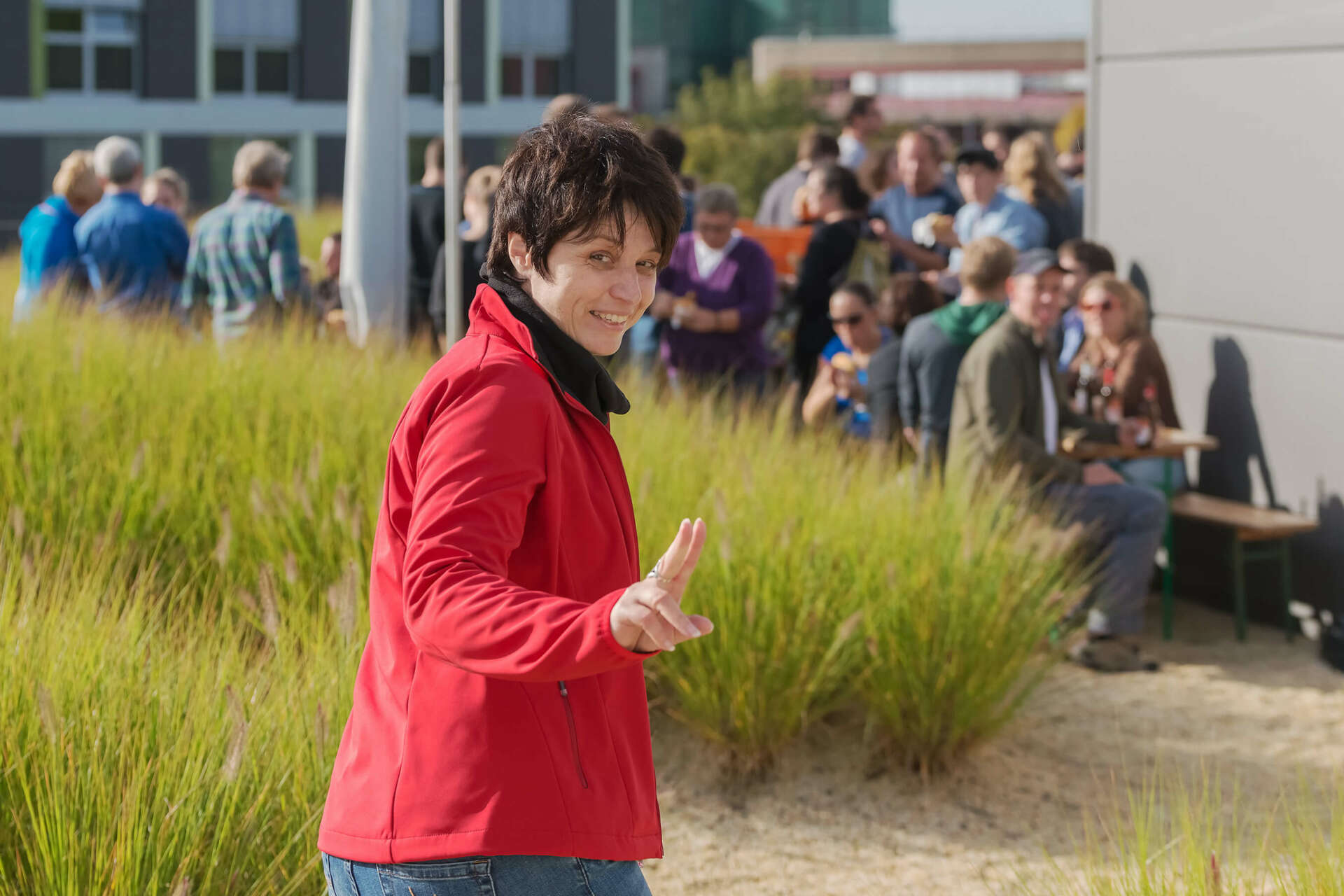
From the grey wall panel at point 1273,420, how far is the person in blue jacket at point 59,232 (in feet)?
18.2

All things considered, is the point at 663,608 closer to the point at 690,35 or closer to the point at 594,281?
the point at 594,281

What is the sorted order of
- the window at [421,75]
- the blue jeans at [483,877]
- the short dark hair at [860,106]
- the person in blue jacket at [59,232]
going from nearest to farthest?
the blue jeans at [483,877] → the person in blue jacket at [59,232] → the short dark hair at [860,106] → the window at [421,75]

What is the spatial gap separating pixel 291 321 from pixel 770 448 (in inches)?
108

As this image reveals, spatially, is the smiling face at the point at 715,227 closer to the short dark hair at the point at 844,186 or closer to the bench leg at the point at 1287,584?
the short dark hair at the point at 844,186

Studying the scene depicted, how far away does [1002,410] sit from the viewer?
20.0 ft

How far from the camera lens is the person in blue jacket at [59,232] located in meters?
8.30

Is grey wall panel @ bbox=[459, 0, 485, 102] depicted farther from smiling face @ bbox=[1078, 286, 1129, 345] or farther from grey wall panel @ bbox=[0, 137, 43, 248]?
smiling face @ bbox=[1078, 286, 1129, 345]

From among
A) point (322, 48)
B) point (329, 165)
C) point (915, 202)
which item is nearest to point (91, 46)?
point (322, 48)

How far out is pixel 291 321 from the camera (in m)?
7.50

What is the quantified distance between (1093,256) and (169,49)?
30.7 meters

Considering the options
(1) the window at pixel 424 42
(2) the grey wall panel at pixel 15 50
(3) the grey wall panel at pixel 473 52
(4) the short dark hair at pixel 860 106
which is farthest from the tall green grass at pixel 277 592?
(3) the grey wall panel at pixel 473 52

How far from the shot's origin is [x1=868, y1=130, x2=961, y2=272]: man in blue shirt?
8.51 m

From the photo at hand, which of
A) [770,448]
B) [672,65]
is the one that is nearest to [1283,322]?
[770,448]

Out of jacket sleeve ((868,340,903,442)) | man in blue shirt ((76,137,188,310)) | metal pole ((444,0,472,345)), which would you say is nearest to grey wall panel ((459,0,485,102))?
man in blue shirt ((76,137,188,310))
